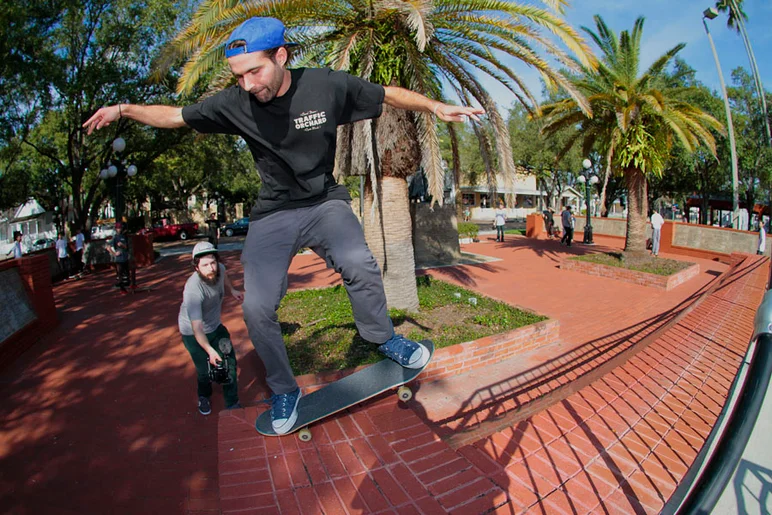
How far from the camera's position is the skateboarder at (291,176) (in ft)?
8.07

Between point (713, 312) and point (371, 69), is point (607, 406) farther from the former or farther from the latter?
point (371, 69)

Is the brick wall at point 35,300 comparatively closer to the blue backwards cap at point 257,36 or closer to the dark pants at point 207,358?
the dark pants at point 207,358

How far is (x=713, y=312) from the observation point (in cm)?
615

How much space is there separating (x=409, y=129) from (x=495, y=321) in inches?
123

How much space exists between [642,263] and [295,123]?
12.4 meters

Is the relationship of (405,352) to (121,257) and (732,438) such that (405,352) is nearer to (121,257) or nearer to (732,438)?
(732,438)

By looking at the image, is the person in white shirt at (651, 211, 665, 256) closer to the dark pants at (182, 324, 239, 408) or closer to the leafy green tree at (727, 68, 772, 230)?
the dark pants at (182, 324, 239, 408)

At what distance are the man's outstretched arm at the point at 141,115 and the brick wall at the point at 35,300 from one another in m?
5.59

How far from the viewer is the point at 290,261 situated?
259cm

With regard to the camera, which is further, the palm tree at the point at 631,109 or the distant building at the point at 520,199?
the distant building at the point at 520,199

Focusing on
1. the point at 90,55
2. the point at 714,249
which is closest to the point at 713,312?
the point at 714,249

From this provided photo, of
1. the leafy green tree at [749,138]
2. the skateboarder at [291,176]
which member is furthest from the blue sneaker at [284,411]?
the leafy green tree at [749,138]

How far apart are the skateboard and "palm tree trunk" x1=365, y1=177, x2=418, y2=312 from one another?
12.5 feet

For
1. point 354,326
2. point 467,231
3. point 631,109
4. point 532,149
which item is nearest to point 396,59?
point 354,326
